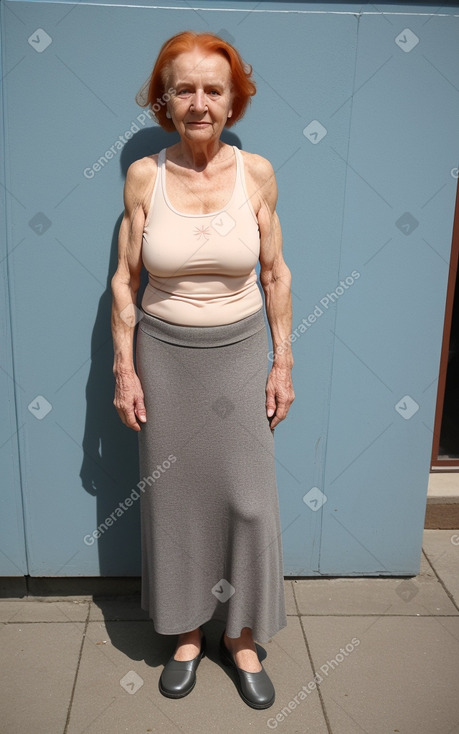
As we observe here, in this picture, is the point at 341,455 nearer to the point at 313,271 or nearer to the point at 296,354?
the point at 296,354

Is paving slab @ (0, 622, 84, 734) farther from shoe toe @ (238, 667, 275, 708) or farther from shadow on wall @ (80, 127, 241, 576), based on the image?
shoe toe @ (238, 667, 275, 708)

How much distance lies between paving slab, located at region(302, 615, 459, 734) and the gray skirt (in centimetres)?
36

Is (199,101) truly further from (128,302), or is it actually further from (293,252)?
(293,252)

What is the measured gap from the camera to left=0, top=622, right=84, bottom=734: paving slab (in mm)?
2629

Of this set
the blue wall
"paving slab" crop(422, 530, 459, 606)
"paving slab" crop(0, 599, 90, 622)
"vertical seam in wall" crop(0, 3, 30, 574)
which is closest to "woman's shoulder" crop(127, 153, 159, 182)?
the blue wall

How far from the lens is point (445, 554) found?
3.73m

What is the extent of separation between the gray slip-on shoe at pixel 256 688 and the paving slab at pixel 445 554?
1098mm

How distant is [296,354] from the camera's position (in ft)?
10.2

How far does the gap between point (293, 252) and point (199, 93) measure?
0.87 metres

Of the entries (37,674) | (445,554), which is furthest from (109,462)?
(445,554)

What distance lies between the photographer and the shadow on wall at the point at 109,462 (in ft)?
10.00

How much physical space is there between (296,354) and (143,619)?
1.41 metres

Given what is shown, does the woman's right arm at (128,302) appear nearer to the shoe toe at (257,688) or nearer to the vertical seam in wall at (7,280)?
the vertical seam in wall at (7,280)

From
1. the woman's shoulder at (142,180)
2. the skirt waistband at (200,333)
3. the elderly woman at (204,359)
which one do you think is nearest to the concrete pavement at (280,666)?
the elderly woman at (204,359)
